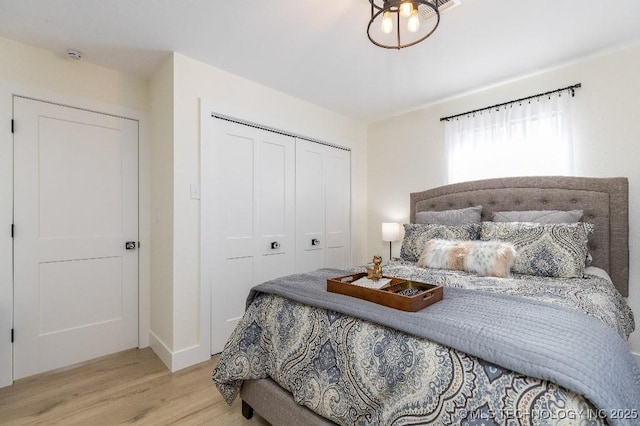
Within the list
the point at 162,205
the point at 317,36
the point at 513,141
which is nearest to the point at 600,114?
the point at 513,141

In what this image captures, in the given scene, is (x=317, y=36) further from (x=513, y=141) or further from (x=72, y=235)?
(x=72, y=235)

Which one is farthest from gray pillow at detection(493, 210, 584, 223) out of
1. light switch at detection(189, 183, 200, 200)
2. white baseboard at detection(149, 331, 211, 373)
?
white baseboard at detection(149, 331, 211, 373)

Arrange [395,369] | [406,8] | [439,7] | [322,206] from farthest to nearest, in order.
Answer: [322,206] → [439,7] → [406,8] → [395,369]

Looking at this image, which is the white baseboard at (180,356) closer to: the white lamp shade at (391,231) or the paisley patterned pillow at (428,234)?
the paisley patterned pillow at (428,234)

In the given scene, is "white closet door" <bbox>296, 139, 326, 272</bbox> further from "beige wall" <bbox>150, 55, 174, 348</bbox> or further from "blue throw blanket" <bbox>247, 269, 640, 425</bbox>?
"blue throw blanket" <bbox>247, 269, 640, 425</bbox>

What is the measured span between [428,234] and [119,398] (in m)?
2.49

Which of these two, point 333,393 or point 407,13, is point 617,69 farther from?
point 333,393

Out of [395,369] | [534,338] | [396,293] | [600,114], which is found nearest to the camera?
[534,338]

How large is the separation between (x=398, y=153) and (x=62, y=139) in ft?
10.6

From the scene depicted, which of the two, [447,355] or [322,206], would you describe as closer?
[447,355]

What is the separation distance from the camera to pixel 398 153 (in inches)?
145

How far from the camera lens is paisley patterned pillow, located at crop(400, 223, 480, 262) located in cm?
245

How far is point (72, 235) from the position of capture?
2.40m

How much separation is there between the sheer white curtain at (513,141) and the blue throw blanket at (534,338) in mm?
1873
